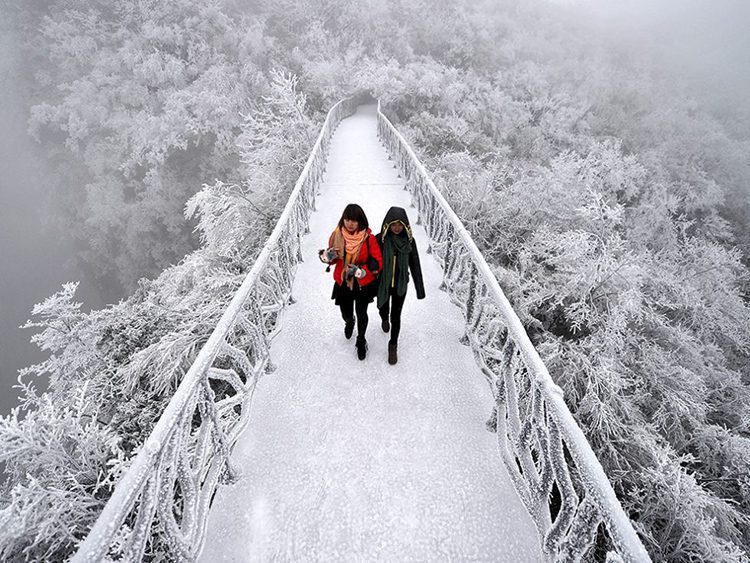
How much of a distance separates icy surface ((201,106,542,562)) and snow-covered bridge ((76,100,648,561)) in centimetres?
1

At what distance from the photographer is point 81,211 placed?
88.2ft

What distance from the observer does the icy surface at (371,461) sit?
240 centimetres

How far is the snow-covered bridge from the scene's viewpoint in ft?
6.66

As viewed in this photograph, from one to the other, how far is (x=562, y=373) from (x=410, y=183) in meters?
5.20

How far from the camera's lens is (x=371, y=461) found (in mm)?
2904

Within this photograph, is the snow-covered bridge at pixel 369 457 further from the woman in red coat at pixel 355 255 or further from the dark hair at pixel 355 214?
the dark hair at pixel 355 214

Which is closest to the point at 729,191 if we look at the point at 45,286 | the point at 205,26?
the point at 205,26

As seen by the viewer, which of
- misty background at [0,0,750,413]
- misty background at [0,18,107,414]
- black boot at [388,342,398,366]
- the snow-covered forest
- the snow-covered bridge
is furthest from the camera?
misty background at [0,0,750,413]

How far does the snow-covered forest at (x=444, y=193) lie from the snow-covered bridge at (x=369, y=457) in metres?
2.35

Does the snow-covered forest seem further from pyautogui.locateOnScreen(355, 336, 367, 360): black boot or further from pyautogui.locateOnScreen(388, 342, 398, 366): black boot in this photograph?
pyautogui.locateOnScreen(388, 342, 398, 366): black boot

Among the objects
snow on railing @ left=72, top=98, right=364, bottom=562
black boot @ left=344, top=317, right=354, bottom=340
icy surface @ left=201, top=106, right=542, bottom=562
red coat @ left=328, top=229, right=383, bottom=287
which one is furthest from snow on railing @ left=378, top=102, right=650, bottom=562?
snow on railing @ left=72, top=98, right=364, bottom=562

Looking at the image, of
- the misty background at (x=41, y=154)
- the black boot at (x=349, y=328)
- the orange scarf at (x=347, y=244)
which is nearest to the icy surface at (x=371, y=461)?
the black boot at (x=349, y=328)

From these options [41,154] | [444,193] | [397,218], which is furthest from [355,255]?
[41,154]

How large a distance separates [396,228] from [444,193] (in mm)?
9550
